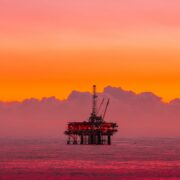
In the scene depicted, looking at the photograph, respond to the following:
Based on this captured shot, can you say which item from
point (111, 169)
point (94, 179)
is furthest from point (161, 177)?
point (111, 169)

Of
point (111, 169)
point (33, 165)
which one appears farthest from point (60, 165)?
point (111, 169)

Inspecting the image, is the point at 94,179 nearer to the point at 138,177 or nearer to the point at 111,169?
the point at 138,177

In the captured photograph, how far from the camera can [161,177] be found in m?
97.8

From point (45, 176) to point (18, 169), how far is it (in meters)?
16.4

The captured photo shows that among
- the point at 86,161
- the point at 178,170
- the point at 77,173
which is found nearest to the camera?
the point at 77,173

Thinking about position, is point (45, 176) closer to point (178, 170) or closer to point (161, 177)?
point (161, 177)

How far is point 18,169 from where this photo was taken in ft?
371

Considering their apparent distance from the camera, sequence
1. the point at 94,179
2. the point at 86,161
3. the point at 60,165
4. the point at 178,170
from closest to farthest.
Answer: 1. the point at 94,179
2. the point at 178,170
3. the point at 60,165
4. the point at 86,161

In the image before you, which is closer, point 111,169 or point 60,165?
point 111,169

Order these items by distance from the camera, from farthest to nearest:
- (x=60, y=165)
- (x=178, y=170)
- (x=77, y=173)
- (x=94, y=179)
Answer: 1. (x=60, y=165)
2. (x=178, y=170)
3. (x=77, y=173)
4. (x=94, y=179)

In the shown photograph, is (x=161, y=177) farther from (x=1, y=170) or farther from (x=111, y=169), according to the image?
(x=1, y=170)

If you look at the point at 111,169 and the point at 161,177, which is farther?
the point at 111,169

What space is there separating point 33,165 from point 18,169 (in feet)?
33.0

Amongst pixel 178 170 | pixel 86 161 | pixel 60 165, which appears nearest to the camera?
pixel 178 170
